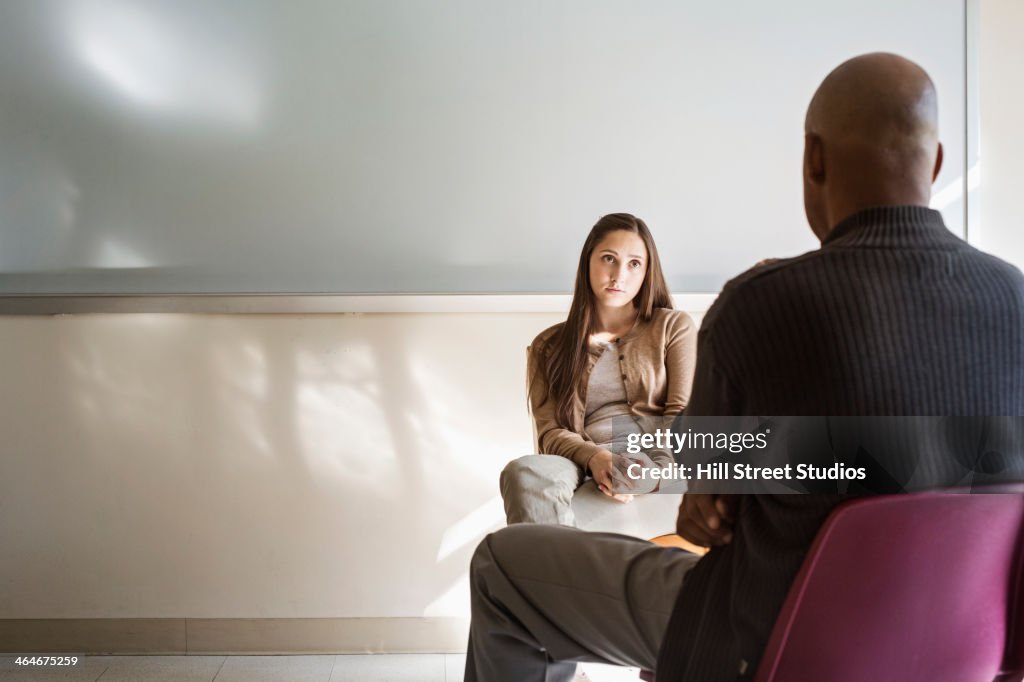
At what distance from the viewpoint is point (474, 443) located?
2758 millimetres

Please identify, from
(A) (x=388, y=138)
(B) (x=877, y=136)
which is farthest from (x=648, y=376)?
(B) (x=877, y=136)

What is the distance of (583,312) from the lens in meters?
2.43

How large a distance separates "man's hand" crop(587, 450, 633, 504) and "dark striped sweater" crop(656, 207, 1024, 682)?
1.12 metres

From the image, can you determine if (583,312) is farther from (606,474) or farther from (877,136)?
(877,136)

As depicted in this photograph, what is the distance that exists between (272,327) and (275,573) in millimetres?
765

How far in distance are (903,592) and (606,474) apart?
1271 millimetres

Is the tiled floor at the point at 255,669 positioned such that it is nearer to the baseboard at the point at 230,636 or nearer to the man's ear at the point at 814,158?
the baseboard at the point at 230,636

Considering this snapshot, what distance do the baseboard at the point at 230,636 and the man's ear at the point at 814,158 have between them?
6.72 ft

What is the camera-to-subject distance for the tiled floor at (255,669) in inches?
98.1

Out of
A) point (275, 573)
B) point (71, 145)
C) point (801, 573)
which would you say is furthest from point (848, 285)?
point (71, 145)

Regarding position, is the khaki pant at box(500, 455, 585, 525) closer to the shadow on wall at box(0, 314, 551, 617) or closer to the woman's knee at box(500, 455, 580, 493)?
the woman's knee at box(500, 455, 580, 493)

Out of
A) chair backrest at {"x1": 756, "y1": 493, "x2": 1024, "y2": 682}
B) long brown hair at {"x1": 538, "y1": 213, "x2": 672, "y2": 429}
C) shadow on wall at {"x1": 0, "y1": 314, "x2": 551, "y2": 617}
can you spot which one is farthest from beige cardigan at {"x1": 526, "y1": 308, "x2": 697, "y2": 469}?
chair backrest at {"x1": 756, "y1": 493, "x2": 1024, "y2": 682}

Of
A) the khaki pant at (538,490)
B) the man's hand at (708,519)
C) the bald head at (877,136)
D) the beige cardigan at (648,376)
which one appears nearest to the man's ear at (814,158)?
the bald head at (877,136)

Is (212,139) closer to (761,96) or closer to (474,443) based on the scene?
(474,443)
